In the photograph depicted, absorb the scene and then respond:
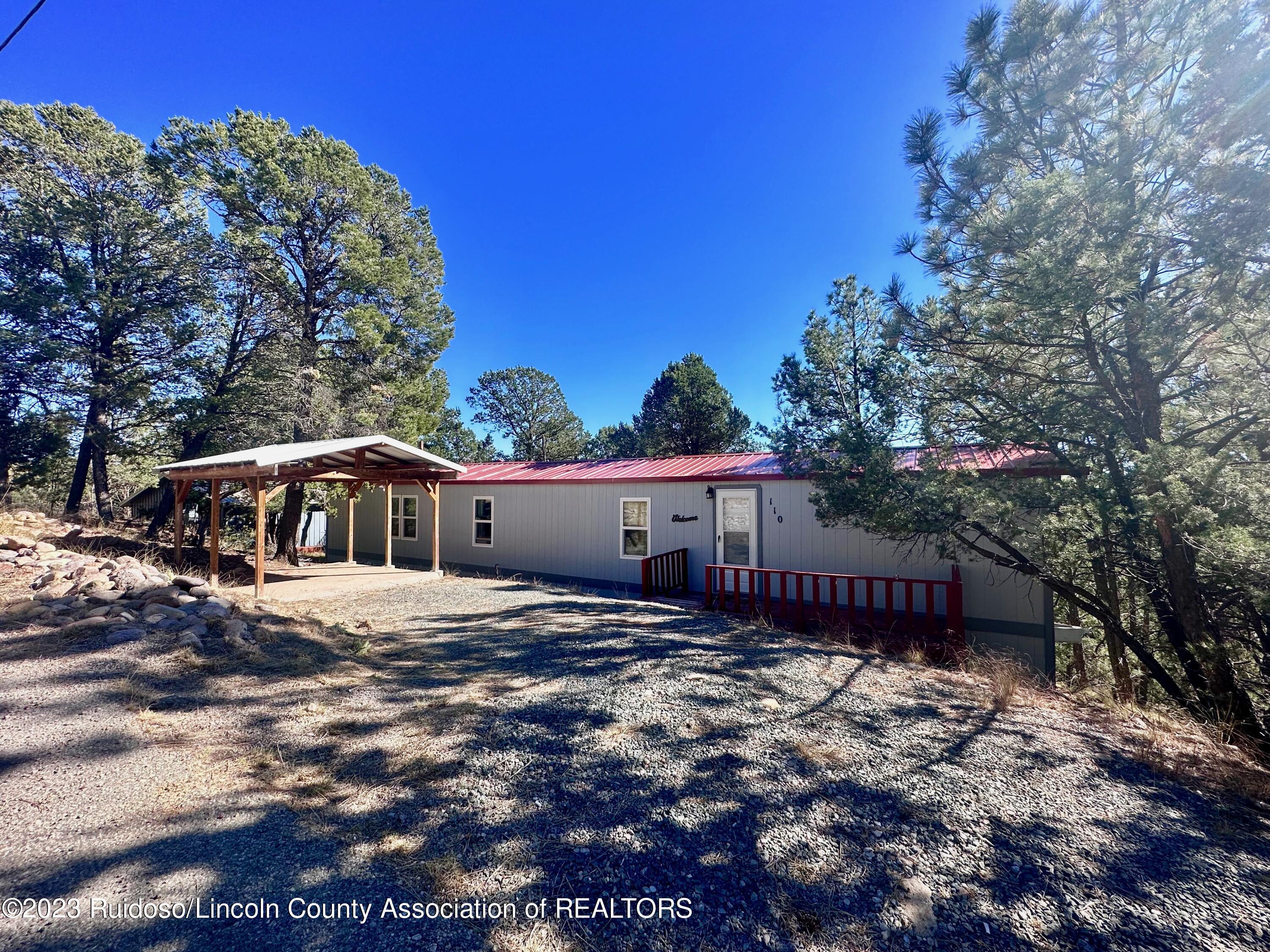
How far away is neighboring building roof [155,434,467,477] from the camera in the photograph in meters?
7.70

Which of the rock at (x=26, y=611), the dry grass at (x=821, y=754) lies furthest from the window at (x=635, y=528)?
the rock at (x=26, y=611)

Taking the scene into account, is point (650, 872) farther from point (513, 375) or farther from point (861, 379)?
point (513, 375)

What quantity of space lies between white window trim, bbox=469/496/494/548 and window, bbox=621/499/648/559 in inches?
149

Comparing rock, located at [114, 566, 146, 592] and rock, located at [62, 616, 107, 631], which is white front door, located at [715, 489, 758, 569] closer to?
rock, located at [114, 566, 146, 592]

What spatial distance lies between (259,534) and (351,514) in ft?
16.0

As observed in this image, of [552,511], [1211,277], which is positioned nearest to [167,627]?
[552,511]

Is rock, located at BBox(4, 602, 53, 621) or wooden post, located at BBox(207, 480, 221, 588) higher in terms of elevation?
wooden post, located at BBox(207, 480, 221, 588)

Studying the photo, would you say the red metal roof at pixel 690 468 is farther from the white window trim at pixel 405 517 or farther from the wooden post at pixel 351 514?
the wooden post at pixel 351 514

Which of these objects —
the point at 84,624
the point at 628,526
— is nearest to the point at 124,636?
the point at 84,624

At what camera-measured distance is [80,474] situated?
40.6 feet

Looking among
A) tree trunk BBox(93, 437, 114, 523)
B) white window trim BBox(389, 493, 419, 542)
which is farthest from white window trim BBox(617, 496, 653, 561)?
tree trunk BBox(93, 437, 114, 523)

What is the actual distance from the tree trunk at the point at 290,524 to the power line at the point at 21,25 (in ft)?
30.9

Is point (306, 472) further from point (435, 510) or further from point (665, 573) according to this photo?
point (665, 573)

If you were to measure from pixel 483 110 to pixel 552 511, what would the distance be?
328 inches
